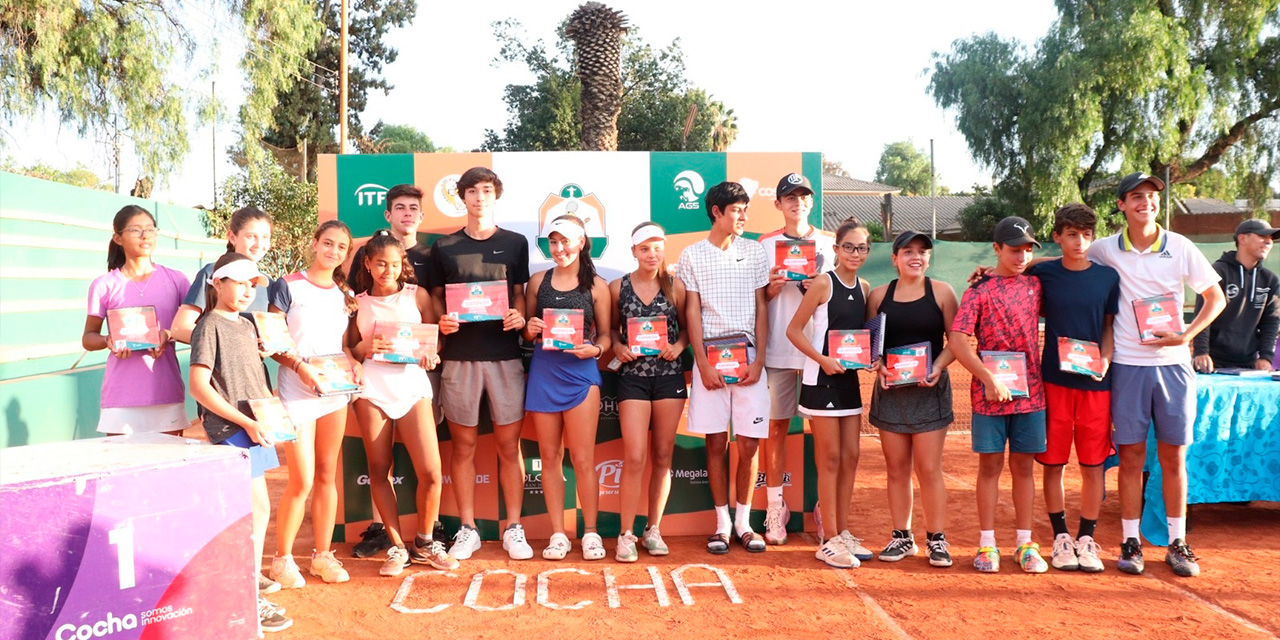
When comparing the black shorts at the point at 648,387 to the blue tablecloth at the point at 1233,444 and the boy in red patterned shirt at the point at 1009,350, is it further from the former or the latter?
the blue tablecloth at the point at 1233,444

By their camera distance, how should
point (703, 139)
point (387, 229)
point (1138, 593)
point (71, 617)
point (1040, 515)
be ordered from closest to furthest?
1. point (71, 617)
2. point (1138, 593)
3. point (387, 229)
4. point (1040, 515)
5. point (703, 139)

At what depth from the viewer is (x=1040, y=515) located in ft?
20.5

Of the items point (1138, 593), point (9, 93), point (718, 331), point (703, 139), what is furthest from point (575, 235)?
point (703, 139)

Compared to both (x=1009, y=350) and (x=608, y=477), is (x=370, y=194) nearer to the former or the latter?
(x=608, y=477)

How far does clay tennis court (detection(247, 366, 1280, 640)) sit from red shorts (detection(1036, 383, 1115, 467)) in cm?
63

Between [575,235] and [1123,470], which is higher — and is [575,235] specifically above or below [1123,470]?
above

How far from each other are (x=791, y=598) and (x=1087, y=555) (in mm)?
1677

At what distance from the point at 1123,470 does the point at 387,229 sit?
4.37 metres

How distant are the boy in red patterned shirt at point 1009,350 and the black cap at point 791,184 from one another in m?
1.07

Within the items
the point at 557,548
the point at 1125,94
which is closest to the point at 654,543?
the point at 557,548

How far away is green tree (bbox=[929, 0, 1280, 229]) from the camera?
893 inches

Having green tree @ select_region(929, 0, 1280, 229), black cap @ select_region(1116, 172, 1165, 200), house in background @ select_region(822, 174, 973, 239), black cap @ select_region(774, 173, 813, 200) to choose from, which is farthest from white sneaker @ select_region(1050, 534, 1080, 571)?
house in background @ select_region(822, 174, 973, 239)

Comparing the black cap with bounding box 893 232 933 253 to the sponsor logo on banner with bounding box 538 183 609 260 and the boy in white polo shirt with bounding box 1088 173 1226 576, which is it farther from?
the sponsor logo on banner with bounding box 538 183 609 260

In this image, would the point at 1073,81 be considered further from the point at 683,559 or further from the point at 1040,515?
the point at 683,559
